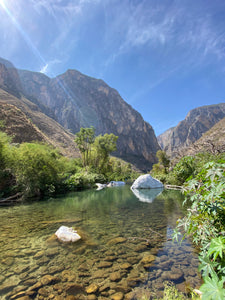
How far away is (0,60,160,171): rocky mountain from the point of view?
139125 millimetres

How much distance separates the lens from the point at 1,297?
8.59ft

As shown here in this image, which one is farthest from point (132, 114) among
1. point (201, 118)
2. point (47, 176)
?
point (47, 176)

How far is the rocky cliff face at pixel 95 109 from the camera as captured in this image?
139m

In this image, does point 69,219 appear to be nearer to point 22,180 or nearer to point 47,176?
point 22,180

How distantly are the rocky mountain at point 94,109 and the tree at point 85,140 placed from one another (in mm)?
92275

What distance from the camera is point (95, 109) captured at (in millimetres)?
156500

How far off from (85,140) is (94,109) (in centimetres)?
12333

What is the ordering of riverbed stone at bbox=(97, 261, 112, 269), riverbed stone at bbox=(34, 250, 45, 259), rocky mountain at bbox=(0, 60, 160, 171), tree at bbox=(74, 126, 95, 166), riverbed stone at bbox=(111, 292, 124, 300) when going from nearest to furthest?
1. riverbed stone at bbox=(111, 292, 124, 300)
2. riverbed stone at bbox=(97, 261, 112, 269)
3. riverbed stone at bbox=(34, 250, 45, 259)
4. tree at bbox=(74, 126, 95, 166)
5. rocky mountain at bbox=(0, 60, 160, 171)

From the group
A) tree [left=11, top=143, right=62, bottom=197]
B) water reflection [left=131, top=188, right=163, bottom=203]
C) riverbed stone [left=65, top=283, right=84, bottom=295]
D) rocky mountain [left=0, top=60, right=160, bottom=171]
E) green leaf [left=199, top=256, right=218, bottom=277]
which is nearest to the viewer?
green leaf [left=199, top=256, right=218, bottom=277]

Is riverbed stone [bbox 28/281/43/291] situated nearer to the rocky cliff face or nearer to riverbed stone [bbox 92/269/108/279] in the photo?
riverbed stone [bbox 92/269/108/279]

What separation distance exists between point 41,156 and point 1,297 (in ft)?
48.8

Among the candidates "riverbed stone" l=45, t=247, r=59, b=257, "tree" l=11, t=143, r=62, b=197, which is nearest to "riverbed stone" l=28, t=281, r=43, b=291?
"riverbed stone" l=45, t=247, r=59, b=257

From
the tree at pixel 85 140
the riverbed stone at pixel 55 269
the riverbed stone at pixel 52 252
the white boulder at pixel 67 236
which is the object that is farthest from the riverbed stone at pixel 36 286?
the tree at pixel 85 140

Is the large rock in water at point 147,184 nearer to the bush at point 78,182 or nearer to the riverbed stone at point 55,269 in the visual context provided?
the bush at point 78,182
